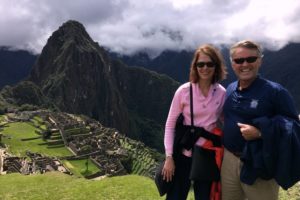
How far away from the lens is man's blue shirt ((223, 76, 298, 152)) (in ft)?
22.2

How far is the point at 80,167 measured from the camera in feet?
212

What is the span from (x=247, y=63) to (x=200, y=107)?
1123mm

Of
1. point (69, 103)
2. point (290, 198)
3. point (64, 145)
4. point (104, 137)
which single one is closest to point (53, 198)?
point (290, 198)

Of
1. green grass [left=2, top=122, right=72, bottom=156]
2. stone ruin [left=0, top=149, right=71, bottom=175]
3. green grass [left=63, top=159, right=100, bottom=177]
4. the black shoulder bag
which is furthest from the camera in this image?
green grass [left=2, top=122, right=72, bottom=156]

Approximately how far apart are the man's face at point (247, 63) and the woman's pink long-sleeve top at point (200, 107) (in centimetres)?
67

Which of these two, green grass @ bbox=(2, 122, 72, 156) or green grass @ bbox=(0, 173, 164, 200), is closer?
green grass @ bbox=(0, 173, 164, 200)

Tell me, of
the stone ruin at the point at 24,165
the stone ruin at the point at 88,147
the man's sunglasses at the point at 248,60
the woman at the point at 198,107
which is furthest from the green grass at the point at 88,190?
the stone ruin at the point at 88,147

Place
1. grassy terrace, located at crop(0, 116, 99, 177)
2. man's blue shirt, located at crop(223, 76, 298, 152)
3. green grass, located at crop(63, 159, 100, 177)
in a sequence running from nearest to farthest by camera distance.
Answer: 1. man's blue shirt, located at crop(223, 76, 298, 152)
2. green grass, located at crop(63, 159, 100, 177)
3. grassy terrace, located at crop(0, 116, 99, 177)

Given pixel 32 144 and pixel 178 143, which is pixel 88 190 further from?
pixel 32 144

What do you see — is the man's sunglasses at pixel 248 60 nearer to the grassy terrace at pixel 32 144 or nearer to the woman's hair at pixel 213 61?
the woman's hair at pixel 213 61

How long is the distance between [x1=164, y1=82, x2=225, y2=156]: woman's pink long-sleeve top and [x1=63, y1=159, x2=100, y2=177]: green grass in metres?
52.9

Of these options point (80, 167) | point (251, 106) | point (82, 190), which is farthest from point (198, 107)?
point (80, 167)

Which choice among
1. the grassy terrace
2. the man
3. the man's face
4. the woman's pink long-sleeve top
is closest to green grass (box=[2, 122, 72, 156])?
the grassy terrace

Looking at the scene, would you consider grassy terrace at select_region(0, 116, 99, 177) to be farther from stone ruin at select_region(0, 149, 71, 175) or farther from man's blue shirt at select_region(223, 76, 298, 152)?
man's blue shirt at select_region(223, 76, 298, 152)
